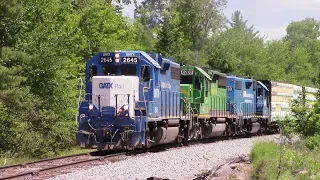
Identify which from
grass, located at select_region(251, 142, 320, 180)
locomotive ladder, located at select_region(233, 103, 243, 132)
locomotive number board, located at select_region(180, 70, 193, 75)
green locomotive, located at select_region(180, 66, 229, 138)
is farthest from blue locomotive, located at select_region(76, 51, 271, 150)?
locomotive ladder, located at select_region(233, 103, 243, 132)

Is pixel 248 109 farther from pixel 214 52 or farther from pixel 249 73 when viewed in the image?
pixel 249 73

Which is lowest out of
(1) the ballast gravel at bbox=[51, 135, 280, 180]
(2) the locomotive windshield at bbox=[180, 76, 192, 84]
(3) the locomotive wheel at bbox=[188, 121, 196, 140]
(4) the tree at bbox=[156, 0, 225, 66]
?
(1) the ballast gravel at bbox=[51, 135, 280, 180]

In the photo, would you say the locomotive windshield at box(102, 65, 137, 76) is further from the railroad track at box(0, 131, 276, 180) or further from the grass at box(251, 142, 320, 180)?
the grass at box(251, 142, 320, 180)

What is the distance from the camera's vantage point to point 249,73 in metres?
58.4

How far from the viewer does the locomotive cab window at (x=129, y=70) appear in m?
19.0

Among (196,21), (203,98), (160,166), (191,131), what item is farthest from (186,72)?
(196,21)

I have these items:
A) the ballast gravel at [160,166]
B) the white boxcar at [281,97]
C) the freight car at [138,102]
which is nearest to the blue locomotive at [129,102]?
the freight car at [138,102]

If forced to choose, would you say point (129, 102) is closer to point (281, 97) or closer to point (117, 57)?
point (117, 57)

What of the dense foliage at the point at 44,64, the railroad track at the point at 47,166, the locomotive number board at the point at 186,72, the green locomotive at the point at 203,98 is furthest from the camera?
the locomotive number board at the point at 186,72

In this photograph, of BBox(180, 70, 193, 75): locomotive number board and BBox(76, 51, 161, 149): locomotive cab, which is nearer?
BBox(76, 51, 161, 149): locomotive cab

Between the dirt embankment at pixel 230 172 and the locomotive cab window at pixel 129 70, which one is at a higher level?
the locomotive cab window at pixel 129 70

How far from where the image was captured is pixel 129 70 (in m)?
19.0

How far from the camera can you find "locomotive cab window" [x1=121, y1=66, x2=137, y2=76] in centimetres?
1898

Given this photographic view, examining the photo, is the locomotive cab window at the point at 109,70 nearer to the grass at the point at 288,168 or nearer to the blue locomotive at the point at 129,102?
the blue locomotive at the point at 129,102
